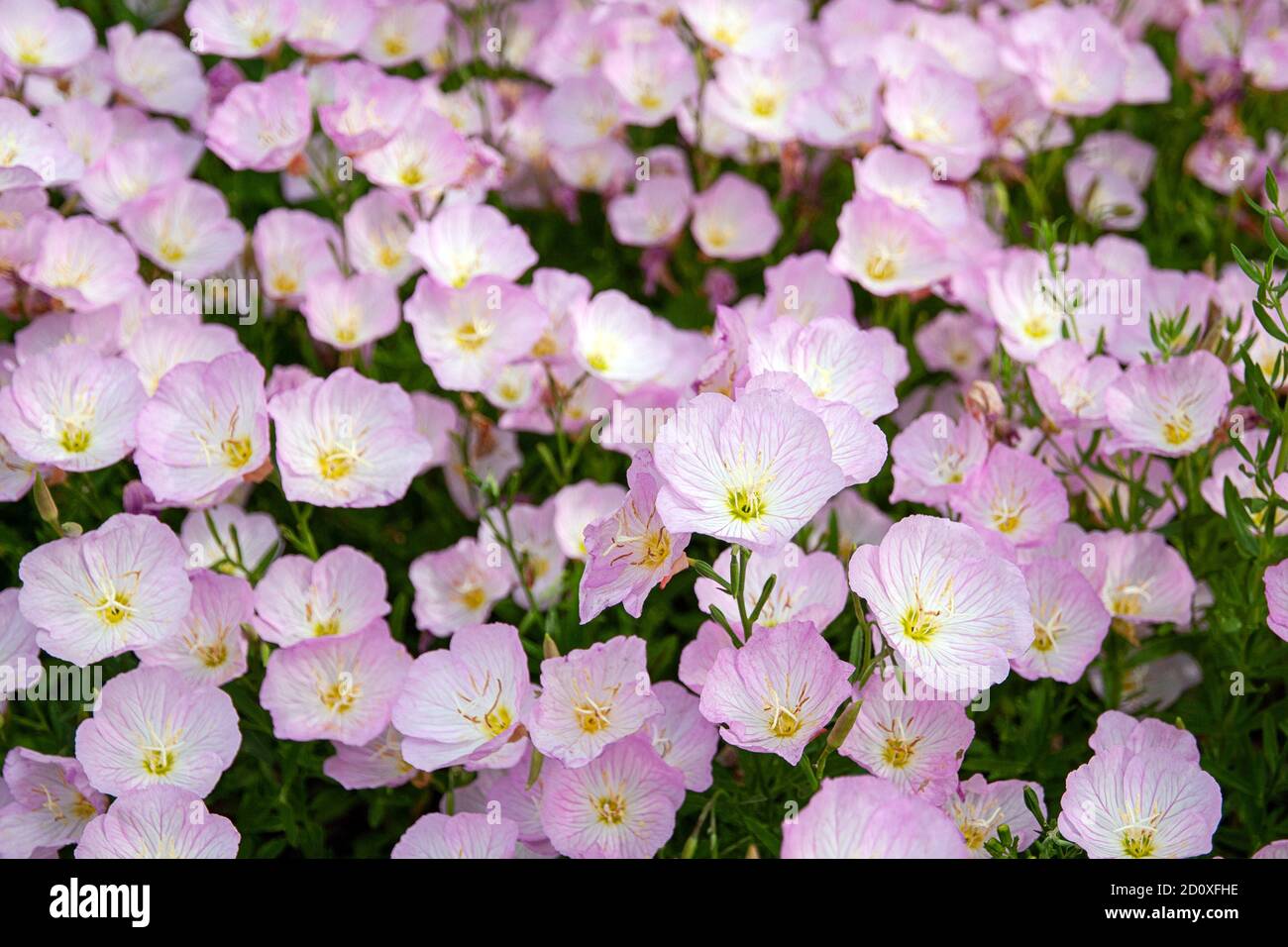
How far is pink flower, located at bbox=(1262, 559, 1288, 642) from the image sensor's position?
67.1 inches

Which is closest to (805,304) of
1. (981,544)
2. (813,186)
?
(813,186)

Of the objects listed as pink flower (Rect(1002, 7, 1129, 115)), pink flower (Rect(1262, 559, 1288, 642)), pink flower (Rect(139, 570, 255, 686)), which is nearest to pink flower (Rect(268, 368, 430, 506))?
pink flower (Rect(139, 570, 255, 686))

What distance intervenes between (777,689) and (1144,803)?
1.67 ft

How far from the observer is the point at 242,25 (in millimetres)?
2645

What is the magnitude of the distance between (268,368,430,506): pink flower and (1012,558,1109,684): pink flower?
0.97 meters

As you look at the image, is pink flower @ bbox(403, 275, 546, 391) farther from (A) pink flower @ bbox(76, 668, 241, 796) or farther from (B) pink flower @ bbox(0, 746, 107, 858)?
(B) pink flower @ bbox(0, 746, 107, 858)

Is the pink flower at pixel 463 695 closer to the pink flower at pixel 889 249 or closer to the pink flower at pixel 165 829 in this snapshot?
the pink flower at pixel 165 829

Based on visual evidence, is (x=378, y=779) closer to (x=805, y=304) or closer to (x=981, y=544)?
(x=981, y=544)

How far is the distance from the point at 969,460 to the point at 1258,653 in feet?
1.69

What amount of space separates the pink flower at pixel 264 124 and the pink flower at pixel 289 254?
0.11m

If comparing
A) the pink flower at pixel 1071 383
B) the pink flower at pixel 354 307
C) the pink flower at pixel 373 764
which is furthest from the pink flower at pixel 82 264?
the pink flower at pixel 1071 383

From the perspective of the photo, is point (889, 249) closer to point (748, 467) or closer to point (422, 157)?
point (422, 157)

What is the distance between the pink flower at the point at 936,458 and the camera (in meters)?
2.01

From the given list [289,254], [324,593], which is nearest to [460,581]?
[324,593]
